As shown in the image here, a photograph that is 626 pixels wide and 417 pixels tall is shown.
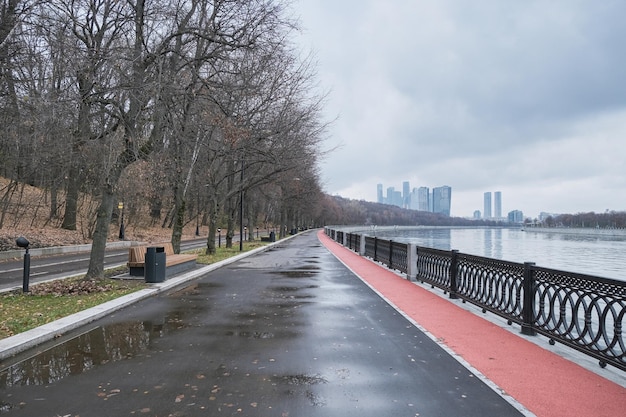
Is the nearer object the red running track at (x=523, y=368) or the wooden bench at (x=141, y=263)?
the red running track at (x=523, y=368)

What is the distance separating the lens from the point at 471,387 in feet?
16.3

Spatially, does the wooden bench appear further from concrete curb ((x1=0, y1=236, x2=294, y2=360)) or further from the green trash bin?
concrete curb ((x1=0, y1=236, x2=294, y2=360))

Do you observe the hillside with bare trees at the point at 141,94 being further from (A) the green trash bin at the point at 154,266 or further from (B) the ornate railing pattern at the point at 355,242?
(B) the ornate railing pattern at the point at 355,242

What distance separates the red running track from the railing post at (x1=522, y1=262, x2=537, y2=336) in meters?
0.30

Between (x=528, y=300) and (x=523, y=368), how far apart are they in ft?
6.43

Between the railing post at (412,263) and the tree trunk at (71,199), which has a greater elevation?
the tree trunk at (71,199)

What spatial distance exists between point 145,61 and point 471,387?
11851mm

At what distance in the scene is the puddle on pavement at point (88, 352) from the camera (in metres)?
5.28

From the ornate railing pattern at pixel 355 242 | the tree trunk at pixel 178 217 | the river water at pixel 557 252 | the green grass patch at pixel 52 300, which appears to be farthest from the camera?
the river water at pixel 557 252

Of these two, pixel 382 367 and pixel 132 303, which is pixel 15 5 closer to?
pixel 132 303

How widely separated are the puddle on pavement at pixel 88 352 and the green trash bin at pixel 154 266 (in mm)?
4644

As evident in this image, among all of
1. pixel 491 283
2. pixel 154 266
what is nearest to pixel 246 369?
pixel 491 283

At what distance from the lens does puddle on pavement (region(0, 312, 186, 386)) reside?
5277 mm

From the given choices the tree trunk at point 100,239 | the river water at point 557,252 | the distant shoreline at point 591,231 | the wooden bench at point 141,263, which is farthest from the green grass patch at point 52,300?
the distant shoreline at point 591,231
